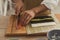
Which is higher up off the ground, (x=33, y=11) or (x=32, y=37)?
(x=33, y=11)

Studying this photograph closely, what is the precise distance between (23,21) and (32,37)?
137mm

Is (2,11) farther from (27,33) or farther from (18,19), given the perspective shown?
(27,33)

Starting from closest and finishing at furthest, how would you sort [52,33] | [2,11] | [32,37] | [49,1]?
[52,33]
[32,37]
[49,1]
[2,11]

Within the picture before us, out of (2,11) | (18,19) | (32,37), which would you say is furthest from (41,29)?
(2,11)

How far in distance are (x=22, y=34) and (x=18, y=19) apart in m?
0.15

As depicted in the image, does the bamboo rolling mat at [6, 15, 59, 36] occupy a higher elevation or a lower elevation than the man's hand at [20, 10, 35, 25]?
lower

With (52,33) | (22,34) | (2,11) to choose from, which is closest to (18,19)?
(22,34)

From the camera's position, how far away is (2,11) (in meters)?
2.02

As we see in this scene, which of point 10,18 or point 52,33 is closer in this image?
point 52,33

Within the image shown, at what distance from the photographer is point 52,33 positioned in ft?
2.18

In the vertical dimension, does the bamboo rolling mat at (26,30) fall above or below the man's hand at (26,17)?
below

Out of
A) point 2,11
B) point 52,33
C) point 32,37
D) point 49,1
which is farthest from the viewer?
point 2,11

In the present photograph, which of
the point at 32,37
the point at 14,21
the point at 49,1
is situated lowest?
the point at 32,37

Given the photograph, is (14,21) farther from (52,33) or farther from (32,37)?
(52,33)
